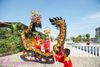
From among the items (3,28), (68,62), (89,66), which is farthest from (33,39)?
(3,28)

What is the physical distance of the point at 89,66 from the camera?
8594 millimetres

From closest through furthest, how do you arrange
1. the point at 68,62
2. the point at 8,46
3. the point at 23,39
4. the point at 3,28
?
the point at 68,62 < the point at 23,39 < the point at 8,46 < the point at 3,28

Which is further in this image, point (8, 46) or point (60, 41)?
point (8, 46)

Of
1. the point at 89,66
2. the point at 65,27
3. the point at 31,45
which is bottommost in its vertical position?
the point at 89,66

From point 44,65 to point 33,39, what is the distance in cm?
120

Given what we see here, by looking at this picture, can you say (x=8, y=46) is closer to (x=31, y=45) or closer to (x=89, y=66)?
(x=31, y=45)

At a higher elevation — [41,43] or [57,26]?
[57,26]

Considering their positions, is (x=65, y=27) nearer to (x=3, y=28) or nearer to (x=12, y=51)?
(x=12, y=51)

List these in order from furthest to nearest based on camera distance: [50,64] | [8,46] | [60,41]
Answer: [8,46]
[50,64]
[60,41]

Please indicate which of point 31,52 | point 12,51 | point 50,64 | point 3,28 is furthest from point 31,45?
point 3,28

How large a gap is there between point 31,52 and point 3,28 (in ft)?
19.6

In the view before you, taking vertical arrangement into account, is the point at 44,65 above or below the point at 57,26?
below

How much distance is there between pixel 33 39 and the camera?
9.58 metres

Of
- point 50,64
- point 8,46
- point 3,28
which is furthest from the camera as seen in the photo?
point 3,28
